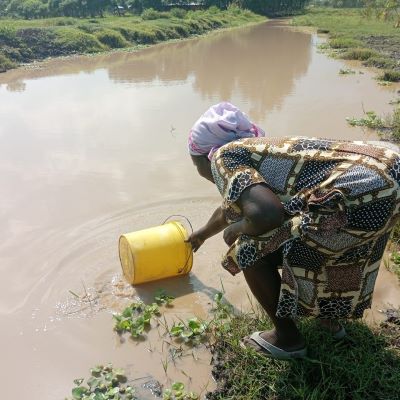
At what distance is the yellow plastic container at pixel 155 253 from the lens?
2.58 m

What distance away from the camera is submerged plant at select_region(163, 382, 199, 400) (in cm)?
193

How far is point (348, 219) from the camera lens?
1.59 m

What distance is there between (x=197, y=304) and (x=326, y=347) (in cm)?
84

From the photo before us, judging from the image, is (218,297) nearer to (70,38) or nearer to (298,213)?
(298,213)

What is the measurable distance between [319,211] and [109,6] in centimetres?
4477

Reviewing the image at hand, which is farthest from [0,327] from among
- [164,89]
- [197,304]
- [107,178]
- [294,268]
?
[164,89]

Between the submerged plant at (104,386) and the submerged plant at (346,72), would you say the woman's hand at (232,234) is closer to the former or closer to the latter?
the submerged plant at (104,386)

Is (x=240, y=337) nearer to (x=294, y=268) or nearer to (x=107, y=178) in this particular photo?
(x=294, y=268)

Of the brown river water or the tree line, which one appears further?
the tree line

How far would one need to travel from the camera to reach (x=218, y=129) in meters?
1.82

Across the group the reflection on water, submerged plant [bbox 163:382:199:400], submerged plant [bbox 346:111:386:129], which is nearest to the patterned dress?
submerged plant [bbox 163:382:199:400]

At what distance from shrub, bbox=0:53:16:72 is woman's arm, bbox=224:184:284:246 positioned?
1302 cm

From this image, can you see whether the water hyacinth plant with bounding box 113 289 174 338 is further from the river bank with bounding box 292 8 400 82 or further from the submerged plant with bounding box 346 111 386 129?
the river bank with bounding box 292 8 400 82

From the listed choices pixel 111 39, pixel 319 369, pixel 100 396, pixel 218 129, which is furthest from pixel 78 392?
→ pixel 111 39
